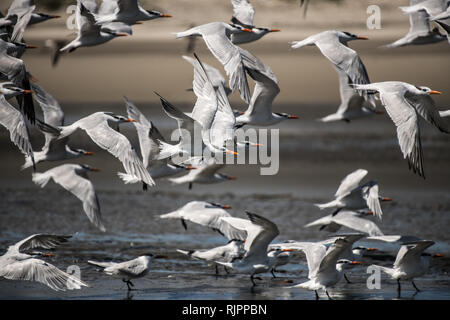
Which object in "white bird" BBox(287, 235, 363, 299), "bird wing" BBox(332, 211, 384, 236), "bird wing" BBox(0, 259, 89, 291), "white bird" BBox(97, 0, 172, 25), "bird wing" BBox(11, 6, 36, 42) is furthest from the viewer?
"white bird" BBox(97, 0, 172, 25)

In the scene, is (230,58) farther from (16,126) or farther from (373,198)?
(16,126)

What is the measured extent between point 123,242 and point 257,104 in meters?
3.19

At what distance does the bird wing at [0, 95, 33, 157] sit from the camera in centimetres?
1115

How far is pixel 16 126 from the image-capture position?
36.6 ft

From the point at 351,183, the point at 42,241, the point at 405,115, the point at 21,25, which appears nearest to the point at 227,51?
the point at 405,115

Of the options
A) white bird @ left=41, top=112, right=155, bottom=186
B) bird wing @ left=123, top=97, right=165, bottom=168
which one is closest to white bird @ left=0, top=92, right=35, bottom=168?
white bird @ left=41, top=112, right=155, bottom=186

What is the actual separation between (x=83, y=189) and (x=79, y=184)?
0.51 feet

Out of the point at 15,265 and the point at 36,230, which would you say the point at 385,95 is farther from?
the point at 36,230

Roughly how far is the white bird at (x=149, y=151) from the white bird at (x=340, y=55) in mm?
2568

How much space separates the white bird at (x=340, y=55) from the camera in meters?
12.4

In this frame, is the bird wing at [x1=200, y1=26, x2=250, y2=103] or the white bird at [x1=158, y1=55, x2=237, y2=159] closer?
the white bird at [x1=158, y1=55, x2=237, y2=159]

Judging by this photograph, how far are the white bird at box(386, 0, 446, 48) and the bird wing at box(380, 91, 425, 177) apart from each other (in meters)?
3.50

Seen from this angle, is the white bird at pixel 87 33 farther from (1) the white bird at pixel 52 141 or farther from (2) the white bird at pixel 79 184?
(2) the white bird at pixel 79 184

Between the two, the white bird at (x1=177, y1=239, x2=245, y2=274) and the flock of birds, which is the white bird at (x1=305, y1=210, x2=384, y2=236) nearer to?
the flock of birds
